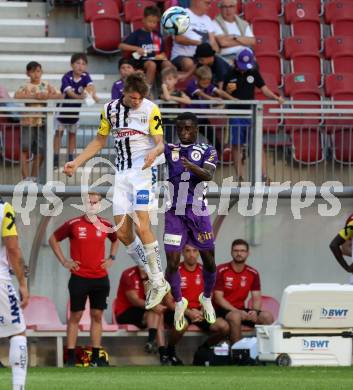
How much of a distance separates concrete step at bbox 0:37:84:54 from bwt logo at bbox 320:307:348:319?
21.6 ft

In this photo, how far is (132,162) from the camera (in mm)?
15797

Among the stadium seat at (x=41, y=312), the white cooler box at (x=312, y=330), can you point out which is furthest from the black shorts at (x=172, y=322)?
the stadium seat at (x=41, y=312)

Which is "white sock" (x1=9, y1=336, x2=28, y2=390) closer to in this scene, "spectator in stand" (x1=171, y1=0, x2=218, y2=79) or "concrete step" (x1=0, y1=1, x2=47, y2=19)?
"spectator in stand" (x1=171, y1=0, x2=218, y2=79)

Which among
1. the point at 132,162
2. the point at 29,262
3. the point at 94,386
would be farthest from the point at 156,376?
the point at 29,262

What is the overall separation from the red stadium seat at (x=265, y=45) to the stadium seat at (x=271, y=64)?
9 centimetres

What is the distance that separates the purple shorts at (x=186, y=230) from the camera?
16.1 metres

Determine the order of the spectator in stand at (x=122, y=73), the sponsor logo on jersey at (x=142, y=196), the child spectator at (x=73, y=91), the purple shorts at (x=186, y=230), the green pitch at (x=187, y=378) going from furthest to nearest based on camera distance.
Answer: the child spectator at (x=73, y=91) → the spectator in stand at (x=122, y=73) → the purple shorts at (x=186, y=230) → the sponsor logo on jersey at (x=142, y=196) → the green pitch at (x=187, y=378)

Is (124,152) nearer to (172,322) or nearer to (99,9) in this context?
(172,322)

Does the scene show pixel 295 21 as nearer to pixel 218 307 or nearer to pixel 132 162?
pixel 218 307

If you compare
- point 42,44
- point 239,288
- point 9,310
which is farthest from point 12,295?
point 42,44

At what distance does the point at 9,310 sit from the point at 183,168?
380 cm

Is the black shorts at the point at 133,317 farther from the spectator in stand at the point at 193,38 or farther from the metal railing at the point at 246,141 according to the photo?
the spectator in stand at the point at 193,38

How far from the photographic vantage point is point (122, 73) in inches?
794

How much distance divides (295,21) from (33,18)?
424cm
